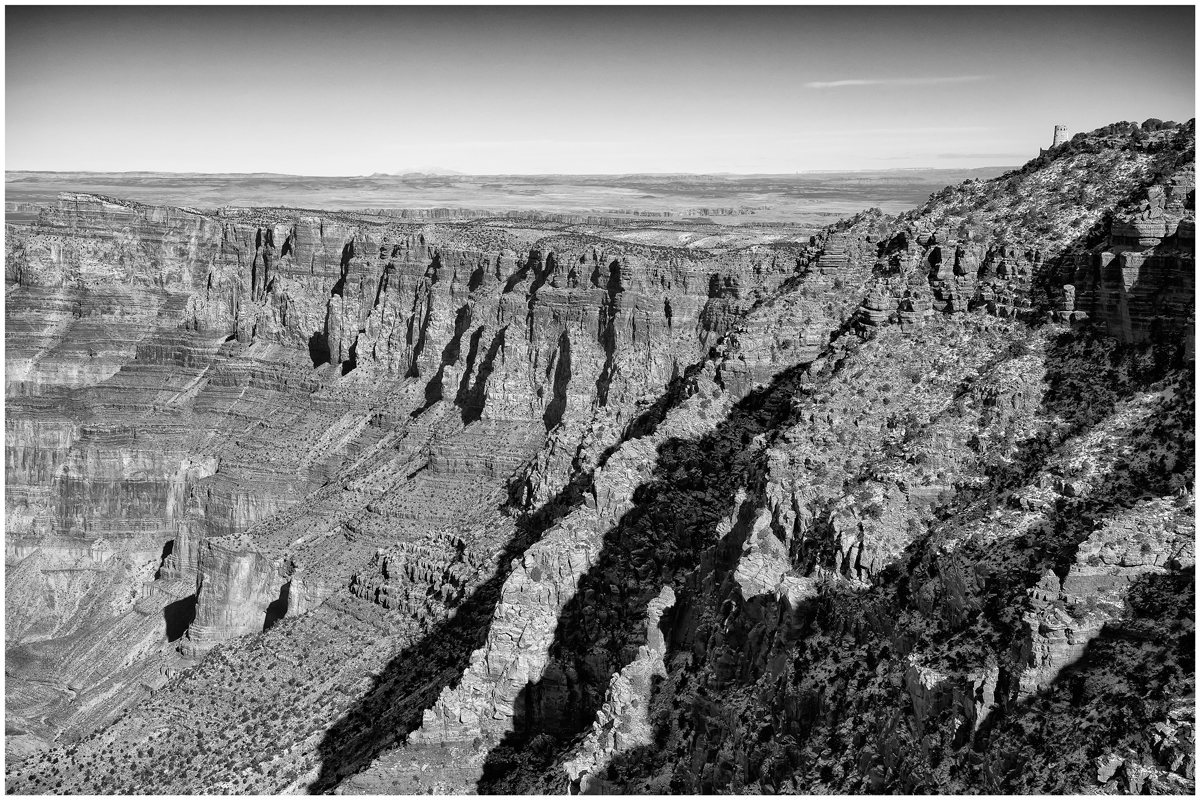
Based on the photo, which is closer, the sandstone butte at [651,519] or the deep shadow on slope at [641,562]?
the sandstone butte at [651,519]

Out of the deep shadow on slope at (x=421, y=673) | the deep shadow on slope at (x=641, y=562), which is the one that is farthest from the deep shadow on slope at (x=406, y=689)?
the deep shadow on slope at (x=641, y=562)

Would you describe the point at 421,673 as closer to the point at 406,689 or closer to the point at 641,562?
the point at 406,689

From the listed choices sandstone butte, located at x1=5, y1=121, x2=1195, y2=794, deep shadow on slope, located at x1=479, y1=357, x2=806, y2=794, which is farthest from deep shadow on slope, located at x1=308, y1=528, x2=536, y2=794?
deep shadow on slope, located at x1=479, y1=357, x2=806, y2=794

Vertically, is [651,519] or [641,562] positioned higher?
[651,519]

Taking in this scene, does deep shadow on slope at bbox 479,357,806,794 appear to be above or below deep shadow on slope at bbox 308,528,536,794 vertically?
above

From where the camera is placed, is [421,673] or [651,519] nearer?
[651,519]

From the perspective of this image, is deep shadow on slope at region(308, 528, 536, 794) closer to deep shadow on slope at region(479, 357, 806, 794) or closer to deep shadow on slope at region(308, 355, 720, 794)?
deep shadow on slope at region(308, 355, 720, 794)

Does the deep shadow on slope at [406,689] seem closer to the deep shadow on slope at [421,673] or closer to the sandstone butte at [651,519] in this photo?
the deep shadow on slope at [421,673]

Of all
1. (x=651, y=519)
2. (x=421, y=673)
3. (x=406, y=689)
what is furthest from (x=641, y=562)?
(x=406, y=689)

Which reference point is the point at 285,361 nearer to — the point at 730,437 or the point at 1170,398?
the point at 730,437

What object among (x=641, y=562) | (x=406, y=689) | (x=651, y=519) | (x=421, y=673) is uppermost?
(x=651, y=519)
